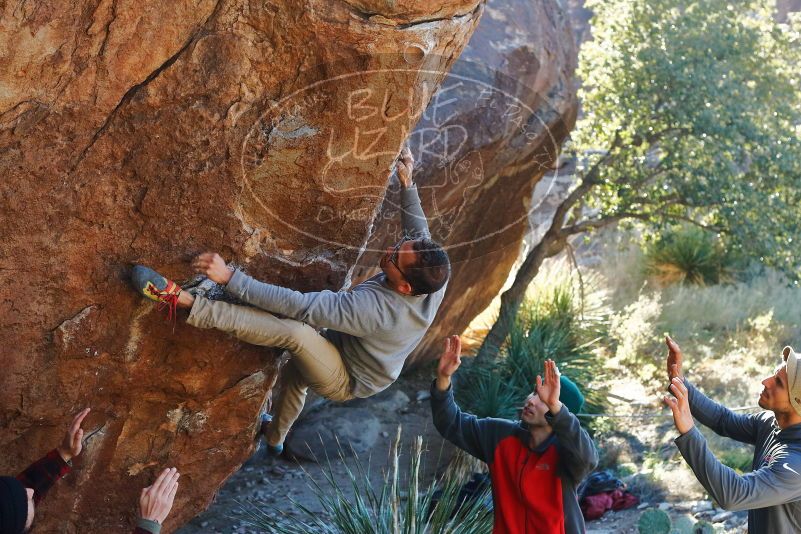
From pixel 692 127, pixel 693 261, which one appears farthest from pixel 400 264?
pixel 693 261

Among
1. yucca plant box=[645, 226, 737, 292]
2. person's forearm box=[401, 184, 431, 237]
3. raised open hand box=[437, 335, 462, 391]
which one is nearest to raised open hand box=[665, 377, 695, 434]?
raised open hand box=[437, 335, 462, 391]

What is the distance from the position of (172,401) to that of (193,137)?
148 cm

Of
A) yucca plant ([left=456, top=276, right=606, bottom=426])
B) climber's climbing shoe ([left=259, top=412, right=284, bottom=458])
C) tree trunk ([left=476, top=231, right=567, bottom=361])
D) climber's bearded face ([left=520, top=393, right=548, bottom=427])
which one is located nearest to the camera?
climber's bearded face ([left=520, top=393, right=548, bottom=427])

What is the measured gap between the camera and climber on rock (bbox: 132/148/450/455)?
4492 millimetres

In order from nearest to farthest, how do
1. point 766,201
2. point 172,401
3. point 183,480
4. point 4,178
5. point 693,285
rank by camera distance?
point 4,178 < point 172,401 < point 183,480 < point 766,201 < point 693,285

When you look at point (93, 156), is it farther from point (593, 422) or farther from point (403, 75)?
point (593, 422)

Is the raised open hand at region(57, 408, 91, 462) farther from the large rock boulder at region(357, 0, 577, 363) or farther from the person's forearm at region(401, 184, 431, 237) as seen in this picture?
the large rock boulder at region(357, 0, 577, 363)

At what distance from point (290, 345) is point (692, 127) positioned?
5945mm

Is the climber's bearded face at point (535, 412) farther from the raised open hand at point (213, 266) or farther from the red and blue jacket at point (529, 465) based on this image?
the raised open hand at point (213, 266)

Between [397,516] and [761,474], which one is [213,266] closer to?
[397,516]

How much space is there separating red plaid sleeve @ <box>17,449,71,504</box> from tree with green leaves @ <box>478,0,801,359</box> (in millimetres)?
6227

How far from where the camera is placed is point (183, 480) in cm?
573

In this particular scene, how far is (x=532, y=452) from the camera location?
4.64m

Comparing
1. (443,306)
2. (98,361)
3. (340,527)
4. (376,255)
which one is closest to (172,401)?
(98,361)
